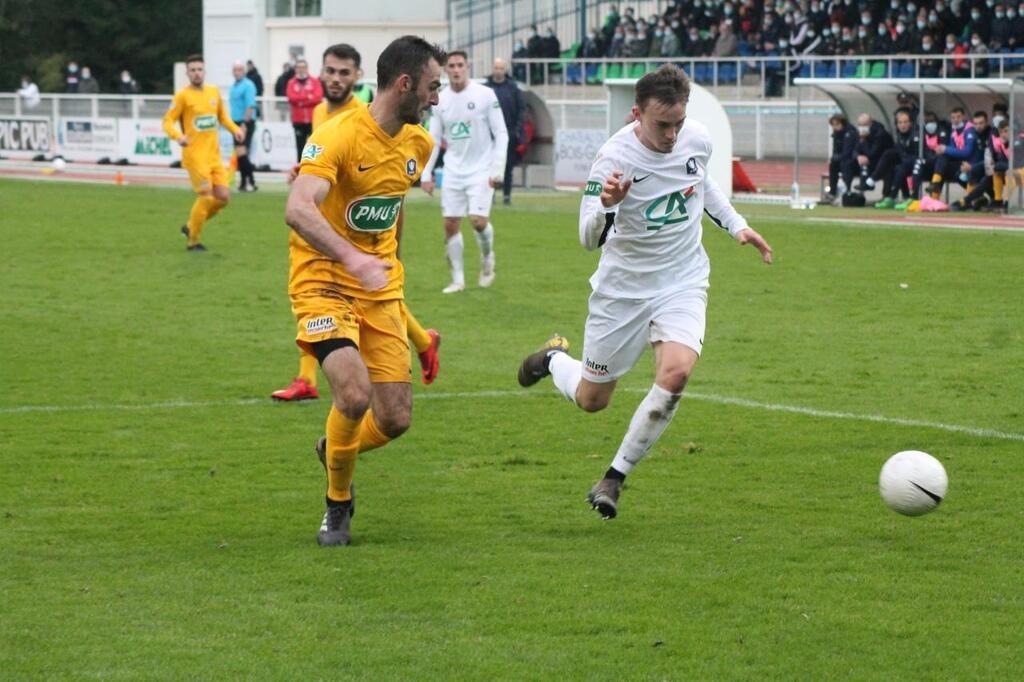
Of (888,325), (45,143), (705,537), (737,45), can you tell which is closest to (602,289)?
(705,537)

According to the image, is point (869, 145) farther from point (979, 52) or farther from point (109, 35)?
point (109, 35)

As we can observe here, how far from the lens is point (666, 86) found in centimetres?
712

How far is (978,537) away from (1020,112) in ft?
55.8

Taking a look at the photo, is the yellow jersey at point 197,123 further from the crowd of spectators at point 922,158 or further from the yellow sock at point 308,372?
the crowd of spectators at point 922,158

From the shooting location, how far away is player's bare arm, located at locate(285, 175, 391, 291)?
614 cm

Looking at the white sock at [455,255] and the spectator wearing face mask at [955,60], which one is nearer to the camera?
the white sock at [455,255]

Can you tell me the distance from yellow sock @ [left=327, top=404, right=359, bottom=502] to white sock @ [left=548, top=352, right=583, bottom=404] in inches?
59.8

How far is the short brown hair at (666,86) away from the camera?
7.14 m

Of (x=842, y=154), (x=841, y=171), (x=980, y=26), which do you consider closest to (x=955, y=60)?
(x=980, y=26)

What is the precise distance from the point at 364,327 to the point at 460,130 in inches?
359

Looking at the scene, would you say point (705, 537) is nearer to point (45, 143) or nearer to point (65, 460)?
point (65, 460)

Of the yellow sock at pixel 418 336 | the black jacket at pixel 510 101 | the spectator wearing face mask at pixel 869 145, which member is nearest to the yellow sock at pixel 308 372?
the yellow sock at pixel 418 336

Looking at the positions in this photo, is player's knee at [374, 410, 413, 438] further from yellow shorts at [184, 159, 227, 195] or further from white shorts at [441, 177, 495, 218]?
yellow shorts at [184, 159, 227, 195]

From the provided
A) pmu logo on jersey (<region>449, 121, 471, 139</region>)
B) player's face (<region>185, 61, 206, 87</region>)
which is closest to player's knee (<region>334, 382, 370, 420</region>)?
pmu logo on jersey (<region>449, 121, 471, 139</region>)
